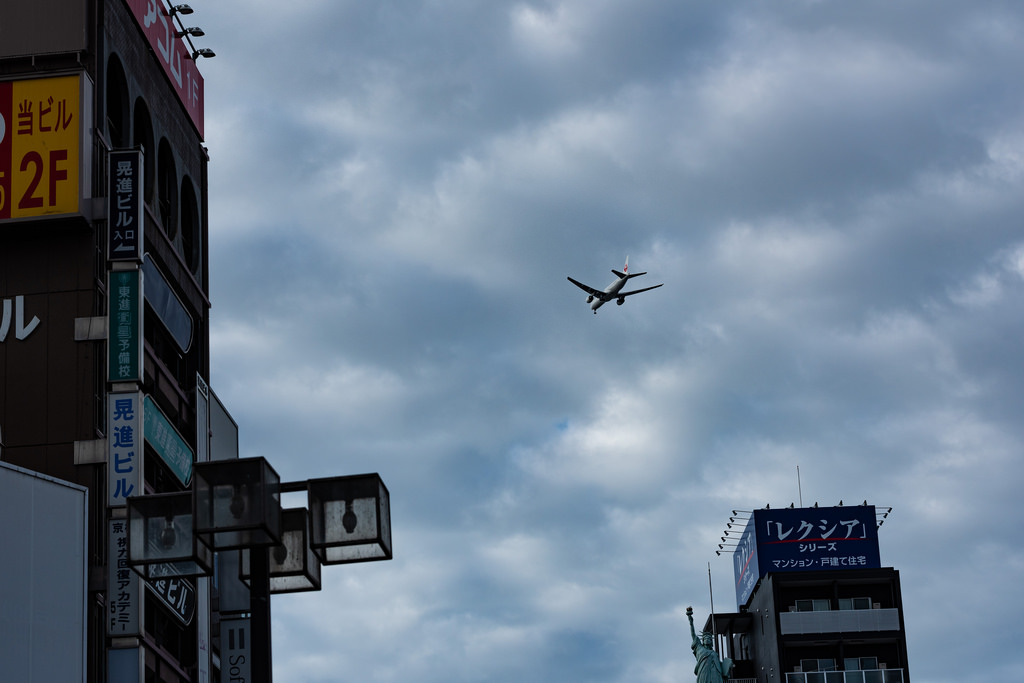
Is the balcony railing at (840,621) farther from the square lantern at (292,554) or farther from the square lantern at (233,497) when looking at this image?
the square lantern at (233,497)

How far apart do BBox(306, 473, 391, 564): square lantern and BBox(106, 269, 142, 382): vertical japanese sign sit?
101 feet

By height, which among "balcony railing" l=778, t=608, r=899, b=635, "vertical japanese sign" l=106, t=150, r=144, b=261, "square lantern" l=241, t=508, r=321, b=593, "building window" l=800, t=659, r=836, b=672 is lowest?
"square lantern" l=241, t=508, r=321, b=593

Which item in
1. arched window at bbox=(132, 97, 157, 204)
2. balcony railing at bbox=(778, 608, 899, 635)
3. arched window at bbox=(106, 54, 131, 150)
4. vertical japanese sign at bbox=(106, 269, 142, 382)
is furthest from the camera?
balcony railing at bbox=(778, 608, 899, 635)

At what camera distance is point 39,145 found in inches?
1906

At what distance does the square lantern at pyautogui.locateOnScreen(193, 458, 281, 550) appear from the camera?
16.4m

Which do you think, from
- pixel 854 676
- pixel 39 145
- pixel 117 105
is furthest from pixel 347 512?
pixel 854 676

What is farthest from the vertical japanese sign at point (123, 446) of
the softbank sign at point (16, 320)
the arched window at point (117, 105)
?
the arched window at point (117, 105)

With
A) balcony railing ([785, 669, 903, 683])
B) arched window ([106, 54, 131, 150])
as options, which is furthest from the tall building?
arched window ([106, 54, 131, 150])

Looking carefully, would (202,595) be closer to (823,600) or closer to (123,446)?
(123,446)

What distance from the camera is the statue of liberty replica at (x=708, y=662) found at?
95.4m

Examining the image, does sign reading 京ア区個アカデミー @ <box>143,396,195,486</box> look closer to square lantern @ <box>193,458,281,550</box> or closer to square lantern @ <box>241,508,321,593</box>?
square lantern @ <box>241,508,321,593</box>

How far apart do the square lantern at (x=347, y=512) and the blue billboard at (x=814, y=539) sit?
83633 mm

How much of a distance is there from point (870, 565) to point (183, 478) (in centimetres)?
5852

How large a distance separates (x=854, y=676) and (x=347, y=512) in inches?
3232
